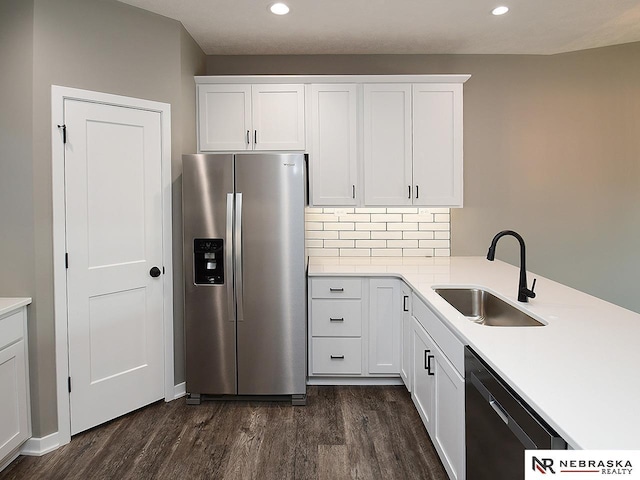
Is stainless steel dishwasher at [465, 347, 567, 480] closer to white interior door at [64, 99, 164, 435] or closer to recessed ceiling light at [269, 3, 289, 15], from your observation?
white interior door at [64, 99, 164, 435]

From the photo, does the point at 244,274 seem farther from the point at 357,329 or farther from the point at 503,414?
the point at 503,414

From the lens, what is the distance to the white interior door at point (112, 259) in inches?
99.7

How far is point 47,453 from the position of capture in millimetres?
2395

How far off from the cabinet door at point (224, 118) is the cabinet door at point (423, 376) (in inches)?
76.0

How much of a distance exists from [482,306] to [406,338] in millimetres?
647

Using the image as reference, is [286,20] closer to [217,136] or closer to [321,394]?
[217,136]

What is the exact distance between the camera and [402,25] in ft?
10.0

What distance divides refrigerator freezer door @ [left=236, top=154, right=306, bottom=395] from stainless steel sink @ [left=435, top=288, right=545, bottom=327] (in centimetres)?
98

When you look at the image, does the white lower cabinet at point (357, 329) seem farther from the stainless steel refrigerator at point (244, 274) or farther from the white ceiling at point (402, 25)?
the white ceiling at point (402, 25)

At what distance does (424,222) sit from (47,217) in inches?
109

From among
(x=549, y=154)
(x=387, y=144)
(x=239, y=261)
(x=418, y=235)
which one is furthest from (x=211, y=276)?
(x=549, y=154)

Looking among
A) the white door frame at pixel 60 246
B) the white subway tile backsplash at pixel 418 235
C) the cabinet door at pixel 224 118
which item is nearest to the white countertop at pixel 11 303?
the white door frame at pixel 60 246

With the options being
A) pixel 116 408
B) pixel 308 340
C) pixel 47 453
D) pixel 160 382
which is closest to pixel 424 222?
pixel 308 340

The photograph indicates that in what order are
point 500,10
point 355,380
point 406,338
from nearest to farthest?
point 500,10, point 406,338, point 355,380
